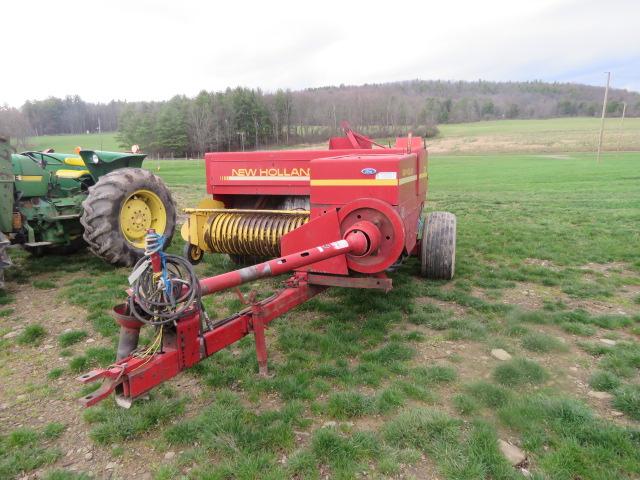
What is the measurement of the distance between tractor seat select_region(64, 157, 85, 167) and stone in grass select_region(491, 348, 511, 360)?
22.3 ft

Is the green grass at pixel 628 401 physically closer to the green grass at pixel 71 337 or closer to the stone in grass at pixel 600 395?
the stone in grass at pixel 600 395

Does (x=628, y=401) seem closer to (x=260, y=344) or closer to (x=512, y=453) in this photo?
(x=512, y=453)

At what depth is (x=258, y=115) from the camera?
7175 cm

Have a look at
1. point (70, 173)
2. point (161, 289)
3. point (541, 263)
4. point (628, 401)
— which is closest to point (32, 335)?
point (161, 289)

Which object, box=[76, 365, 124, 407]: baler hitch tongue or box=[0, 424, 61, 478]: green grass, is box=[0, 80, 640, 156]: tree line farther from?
box=[76, 365, 124, 407]: baler hitch tongue

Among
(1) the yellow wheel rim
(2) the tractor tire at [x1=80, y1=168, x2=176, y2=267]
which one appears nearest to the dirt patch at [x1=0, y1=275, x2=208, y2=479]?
(2) the tractor tire at [x1=80, y1=168, x2=176, y2=267]

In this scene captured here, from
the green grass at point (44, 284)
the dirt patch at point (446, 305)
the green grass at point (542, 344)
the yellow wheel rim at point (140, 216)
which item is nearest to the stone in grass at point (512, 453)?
the green grass at point (542, 344)

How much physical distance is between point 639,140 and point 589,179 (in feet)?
119

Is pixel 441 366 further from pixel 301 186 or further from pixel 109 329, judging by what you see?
pixel 109 329

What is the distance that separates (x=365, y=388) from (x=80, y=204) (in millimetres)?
5465

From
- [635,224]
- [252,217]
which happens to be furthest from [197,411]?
[635,224]

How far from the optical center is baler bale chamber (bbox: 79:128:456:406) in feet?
8.65

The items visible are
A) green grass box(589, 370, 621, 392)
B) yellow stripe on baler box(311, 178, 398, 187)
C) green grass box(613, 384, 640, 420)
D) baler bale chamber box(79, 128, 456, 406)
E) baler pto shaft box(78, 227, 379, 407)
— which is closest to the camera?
baler pto shaft box(78, 227, 379, 407)

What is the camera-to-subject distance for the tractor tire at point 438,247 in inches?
232
